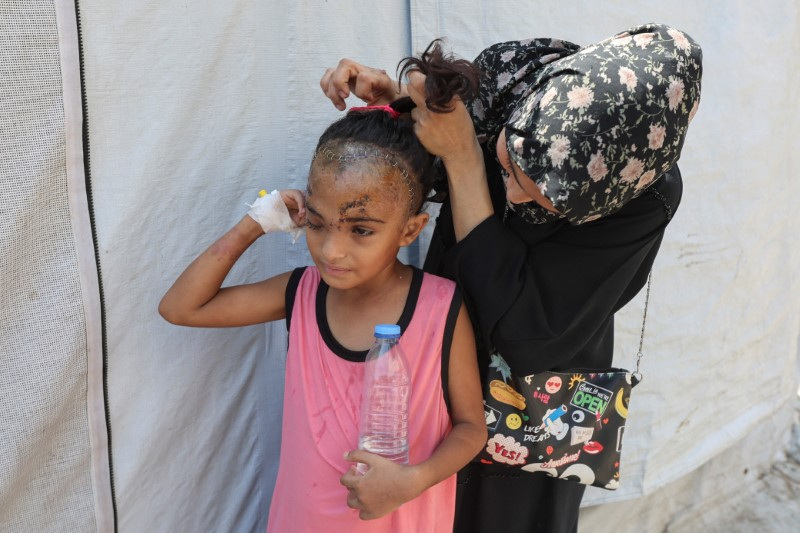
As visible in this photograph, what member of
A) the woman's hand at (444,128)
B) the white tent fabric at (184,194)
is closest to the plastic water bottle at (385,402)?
the woman's hand at (444,128)

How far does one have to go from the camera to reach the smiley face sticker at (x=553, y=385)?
5.44ft

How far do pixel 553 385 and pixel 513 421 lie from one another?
0.12 meters

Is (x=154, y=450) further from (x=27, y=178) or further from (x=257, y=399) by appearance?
(x=27, y=178)

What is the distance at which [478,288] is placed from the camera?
1538 mm

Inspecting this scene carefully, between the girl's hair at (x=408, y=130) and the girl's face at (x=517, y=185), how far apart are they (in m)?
0.13

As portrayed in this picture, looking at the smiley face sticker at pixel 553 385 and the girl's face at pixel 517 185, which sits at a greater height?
the girl's face at pixel 517 185

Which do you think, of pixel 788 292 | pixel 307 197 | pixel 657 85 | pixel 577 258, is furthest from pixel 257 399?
pixel 788 292

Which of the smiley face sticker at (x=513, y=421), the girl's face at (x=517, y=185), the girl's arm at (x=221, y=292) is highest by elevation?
the girl's face at (x=517, y=185)

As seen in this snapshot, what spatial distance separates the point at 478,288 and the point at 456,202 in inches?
7.5

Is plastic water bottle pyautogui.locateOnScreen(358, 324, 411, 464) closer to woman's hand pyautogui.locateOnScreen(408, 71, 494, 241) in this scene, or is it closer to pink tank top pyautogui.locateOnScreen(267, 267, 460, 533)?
pink tank top pyautogui.locateOnScreen(267, 267, 460, 533)

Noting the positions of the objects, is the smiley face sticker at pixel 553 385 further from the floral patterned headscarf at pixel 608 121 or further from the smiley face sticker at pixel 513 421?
the floral patterned headscarf at pixel 608 121

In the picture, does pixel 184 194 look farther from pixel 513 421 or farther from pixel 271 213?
pixel 513 421

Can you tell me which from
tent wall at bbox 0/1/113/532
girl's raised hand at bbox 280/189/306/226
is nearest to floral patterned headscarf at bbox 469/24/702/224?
girl's raised hand at bbox 280/189/306/226

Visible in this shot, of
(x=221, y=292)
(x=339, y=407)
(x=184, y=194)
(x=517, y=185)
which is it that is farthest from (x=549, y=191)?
(x=184, y=194)
